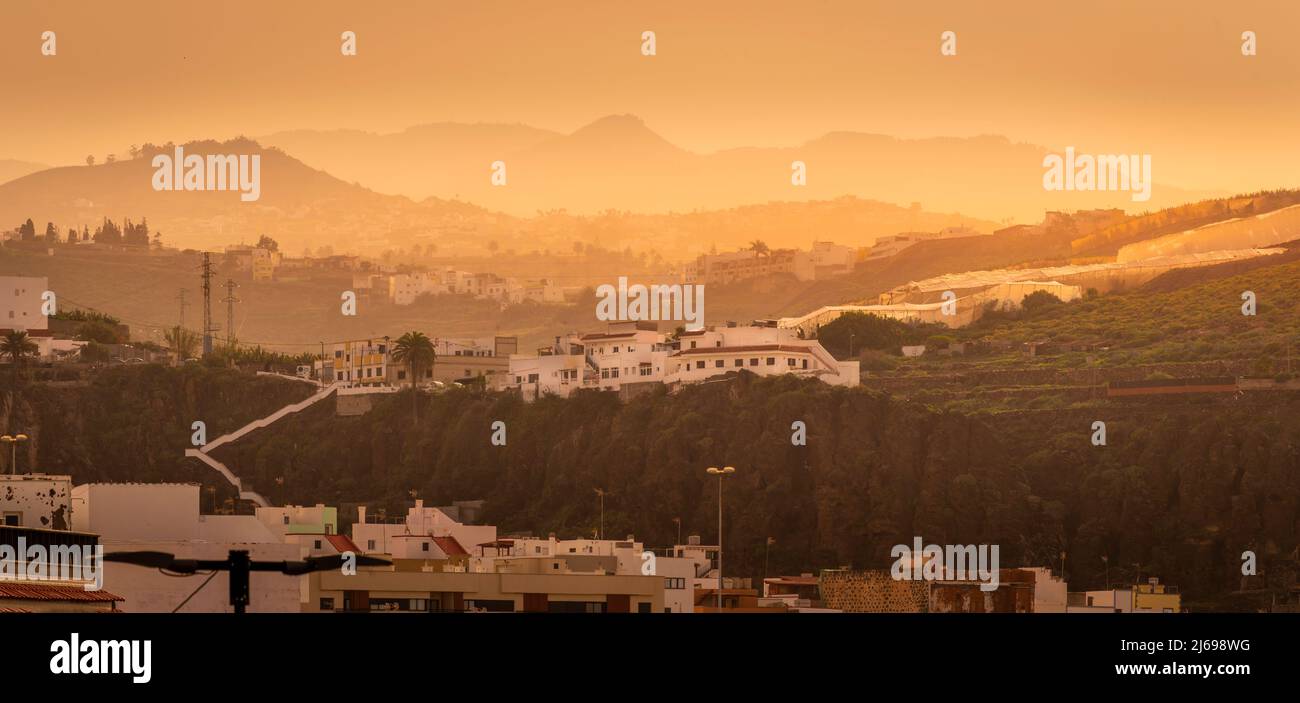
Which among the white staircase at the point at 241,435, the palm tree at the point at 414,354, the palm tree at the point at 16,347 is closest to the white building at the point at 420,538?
the white staircase at the point at 241,435

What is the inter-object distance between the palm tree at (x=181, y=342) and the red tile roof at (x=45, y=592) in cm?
12155

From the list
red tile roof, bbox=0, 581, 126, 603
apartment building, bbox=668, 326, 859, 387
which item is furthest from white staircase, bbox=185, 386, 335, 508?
red tile roof, bbox=0, 581, 126, 603

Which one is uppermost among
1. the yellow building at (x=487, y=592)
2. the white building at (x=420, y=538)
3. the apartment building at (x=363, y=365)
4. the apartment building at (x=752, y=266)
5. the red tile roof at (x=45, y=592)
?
the apartment building at (x=752, y=266)

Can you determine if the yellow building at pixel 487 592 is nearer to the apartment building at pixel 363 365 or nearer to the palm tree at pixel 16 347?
the apartment building at pixel 363 365

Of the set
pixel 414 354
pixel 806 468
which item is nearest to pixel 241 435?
pixel 414 354

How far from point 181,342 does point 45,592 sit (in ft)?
440

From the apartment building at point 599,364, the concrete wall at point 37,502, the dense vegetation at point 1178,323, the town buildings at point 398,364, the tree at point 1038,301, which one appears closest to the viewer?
the concrete wall at point 37,502

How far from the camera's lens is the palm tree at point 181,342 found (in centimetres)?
15901

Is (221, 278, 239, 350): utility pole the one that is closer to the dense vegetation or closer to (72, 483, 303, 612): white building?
the dense vegetation

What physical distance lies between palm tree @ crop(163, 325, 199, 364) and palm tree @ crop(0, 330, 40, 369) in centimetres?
1267

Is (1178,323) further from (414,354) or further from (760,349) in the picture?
(414,354)

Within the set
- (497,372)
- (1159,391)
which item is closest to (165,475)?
(497,372)
